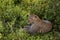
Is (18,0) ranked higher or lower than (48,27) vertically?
higher

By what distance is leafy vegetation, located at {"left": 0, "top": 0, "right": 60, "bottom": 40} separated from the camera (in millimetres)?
5090

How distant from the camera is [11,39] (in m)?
5.07

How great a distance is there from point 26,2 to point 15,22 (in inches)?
21.4

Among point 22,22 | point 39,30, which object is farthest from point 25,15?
point 39,30

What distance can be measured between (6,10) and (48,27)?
0.97 metres

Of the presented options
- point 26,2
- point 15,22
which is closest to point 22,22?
point 15,22

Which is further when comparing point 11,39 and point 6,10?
point 6,10

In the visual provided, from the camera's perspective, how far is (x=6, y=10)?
550cm

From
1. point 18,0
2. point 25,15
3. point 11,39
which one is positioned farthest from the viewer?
point 18,0

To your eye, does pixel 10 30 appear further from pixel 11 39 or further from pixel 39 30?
pixel 39 30

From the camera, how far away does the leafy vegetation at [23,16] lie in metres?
5.09

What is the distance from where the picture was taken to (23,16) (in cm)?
543

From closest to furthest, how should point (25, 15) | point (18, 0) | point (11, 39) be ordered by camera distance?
point (11, 39) → point (25, 15) → point (18, 0)

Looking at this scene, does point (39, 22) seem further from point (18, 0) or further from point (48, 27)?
point (18, 0)
